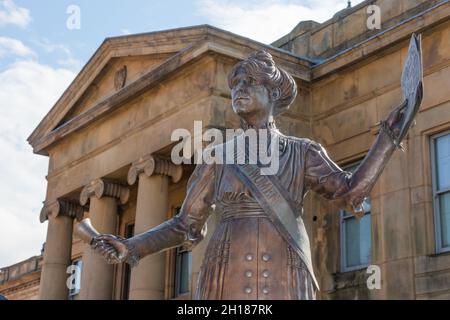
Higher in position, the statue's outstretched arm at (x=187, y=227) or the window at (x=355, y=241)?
the window at (x=355, y=241)

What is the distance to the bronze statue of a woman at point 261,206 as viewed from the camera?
4.04m

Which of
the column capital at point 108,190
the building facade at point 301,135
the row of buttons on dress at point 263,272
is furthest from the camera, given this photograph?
the column capital at point 108,190

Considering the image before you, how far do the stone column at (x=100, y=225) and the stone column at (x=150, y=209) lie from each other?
6.00 feet

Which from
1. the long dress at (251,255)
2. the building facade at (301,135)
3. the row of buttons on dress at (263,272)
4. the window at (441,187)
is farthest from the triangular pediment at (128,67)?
the row of buttons on dress at (263,272)

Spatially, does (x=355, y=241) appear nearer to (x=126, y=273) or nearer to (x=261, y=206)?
(x=126, y=273)

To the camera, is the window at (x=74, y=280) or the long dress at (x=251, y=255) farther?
the window at (x=74, y=280)

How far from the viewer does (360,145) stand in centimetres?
1833

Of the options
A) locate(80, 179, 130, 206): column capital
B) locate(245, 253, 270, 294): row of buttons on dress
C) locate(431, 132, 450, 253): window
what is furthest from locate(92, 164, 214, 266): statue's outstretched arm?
locate(80, 179, 130, 206): column capital

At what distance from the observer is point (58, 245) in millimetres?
24781

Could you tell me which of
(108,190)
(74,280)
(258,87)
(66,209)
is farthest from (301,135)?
(258,87)

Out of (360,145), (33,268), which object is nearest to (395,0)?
(360,145)

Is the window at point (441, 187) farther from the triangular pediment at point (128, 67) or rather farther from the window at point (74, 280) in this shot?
the window at point (74, 280)

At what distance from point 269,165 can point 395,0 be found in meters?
15.0

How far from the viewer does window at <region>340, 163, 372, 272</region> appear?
17750 millimetres
